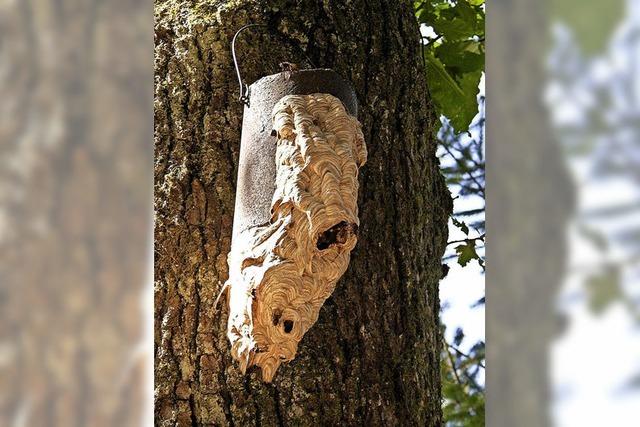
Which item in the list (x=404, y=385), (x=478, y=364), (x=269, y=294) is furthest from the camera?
(x=478, y=364)

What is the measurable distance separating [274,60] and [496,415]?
4.10 ft

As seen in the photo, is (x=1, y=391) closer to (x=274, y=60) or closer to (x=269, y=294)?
(x=269, y=294)

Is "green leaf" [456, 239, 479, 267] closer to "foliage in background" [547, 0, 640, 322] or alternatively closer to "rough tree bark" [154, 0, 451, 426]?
"rough tree bark" [154, 0, 451, 426]

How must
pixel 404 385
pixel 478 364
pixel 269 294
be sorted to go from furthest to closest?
pixel 478 364 < pixel 404 385 < pixel 269 294

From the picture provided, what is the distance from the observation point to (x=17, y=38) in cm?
28

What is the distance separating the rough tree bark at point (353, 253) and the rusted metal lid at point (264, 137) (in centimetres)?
19

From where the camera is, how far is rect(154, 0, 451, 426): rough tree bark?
1341 mm

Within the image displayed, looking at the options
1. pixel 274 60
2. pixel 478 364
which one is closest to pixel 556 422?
pixel 274 60

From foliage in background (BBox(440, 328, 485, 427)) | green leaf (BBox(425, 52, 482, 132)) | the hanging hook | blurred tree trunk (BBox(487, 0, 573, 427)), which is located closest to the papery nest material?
the hanging hook

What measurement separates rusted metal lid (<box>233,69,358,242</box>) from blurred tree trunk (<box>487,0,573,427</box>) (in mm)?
832

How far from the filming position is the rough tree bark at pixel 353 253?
1341 mm

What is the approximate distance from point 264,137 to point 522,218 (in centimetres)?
94

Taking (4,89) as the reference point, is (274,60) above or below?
above

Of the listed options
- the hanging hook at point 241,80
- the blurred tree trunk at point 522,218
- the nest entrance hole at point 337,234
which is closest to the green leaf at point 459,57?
the hanging hook at point 241,80
